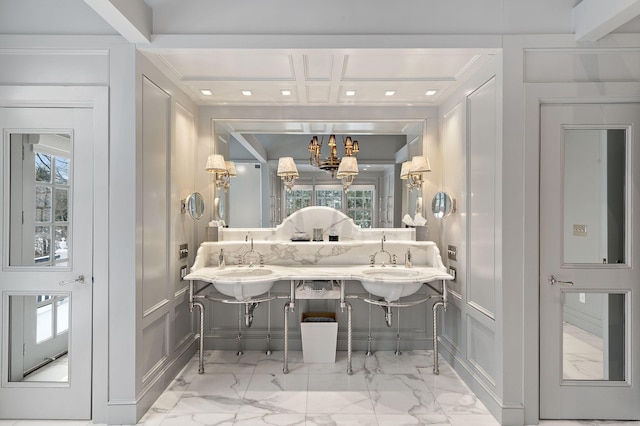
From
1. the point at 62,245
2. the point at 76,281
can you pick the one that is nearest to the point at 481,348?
the point at 76,281

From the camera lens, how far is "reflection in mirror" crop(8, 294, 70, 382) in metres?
2.33

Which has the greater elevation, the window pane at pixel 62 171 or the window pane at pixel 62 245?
the window pane at pixel 62 171

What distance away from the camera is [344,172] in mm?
3510

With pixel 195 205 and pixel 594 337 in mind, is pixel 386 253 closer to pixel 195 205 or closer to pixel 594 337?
pixel 594 337

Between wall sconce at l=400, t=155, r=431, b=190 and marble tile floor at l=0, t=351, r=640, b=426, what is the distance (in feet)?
5.32

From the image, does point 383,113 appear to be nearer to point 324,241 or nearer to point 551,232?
point 324,241

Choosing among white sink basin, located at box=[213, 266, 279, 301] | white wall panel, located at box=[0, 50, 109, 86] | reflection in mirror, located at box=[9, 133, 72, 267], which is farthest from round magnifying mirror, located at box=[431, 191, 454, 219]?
reflection in mirror, located at box=[9, 133, 72, 267]

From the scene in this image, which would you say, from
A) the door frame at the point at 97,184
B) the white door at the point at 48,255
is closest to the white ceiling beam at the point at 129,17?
the door frame at the point at 97,184

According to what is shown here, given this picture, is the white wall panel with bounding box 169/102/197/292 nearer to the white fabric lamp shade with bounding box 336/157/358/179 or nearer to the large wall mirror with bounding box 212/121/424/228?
the large wall mirror with bounding box 212/121/424/228

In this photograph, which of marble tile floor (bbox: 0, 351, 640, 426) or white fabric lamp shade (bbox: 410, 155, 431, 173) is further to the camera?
white fabric lamp shade (bbox: 410, 155, 431, 173)

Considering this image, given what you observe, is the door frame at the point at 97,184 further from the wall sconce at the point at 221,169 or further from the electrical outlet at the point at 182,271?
the wall sconce at the point at 221,169

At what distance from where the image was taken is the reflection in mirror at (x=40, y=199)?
2.32 m

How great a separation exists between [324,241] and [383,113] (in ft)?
4.42

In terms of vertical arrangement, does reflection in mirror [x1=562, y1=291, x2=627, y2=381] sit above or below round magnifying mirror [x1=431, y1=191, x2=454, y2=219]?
below
